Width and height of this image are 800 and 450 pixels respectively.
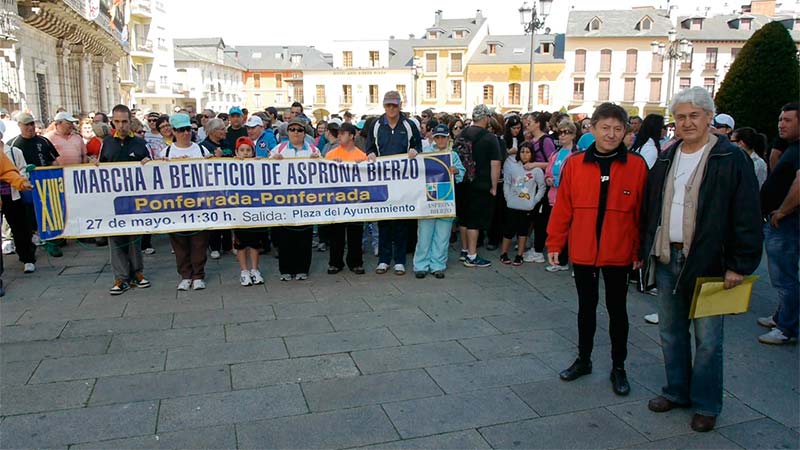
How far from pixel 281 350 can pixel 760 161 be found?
→ 543cm

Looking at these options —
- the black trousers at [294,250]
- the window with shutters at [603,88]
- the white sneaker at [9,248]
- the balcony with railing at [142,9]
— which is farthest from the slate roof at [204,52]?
the black trousers at [294,250]

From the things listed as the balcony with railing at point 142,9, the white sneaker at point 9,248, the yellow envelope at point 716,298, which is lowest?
the white sneaker at point 9,248

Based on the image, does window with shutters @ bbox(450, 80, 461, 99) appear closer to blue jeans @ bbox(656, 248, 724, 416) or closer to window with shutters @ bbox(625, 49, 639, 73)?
window with shutters @ bbox(625, 49, 639, 73)

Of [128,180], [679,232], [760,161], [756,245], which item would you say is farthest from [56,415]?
[760,161]

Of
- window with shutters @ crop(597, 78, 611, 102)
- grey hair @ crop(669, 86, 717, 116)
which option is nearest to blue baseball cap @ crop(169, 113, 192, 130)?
grey hair @ crop(669, 86, 717, 116)

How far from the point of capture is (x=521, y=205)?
790 cm

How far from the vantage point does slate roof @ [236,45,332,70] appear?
3031 inches

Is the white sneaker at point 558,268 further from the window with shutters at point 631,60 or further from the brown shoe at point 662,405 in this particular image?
the window with shutters at point 631,60

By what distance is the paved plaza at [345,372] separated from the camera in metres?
3.61

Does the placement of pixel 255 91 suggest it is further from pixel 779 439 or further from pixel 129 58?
pixel 779 439

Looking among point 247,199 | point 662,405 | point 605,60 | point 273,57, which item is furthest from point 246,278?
point 273,57

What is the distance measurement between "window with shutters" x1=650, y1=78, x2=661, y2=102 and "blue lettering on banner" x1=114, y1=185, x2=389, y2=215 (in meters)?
56.3

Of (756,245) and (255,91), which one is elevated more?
(255,91)

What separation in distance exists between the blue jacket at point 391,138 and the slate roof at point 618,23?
54980 mm
